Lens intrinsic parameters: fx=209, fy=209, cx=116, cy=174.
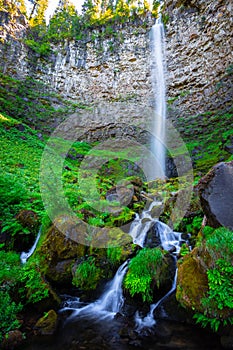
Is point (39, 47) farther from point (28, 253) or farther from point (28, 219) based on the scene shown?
point (28, 253)

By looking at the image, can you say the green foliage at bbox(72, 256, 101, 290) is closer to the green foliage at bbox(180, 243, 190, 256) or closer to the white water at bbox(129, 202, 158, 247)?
the white water at bbox(129, 202, 158, 247)

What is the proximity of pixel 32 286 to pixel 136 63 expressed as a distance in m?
19.3

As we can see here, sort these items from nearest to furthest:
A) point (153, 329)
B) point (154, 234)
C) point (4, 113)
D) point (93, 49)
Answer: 1. point (153, 329)
2. point (154, 234)
3. point (4, 113)
4. point (93, 49)

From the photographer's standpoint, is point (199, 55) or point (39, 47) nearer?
point (199, 55)

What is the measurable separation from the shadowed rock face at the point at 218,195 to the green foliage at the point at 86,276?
2529 millimetres

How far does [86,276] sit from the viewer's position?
4.32 meters

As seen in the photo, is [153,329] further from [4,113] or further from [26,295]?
[4,113]

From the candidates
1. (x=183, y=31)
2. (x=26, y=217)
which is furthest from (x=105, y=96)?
(x=26, y=217)

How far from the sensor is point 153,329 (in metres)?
3.44

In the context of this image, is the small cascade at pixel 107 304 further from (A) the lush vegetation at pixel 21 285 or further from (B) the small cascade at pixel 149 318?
(A) the lush vegetation at pixel 21 285

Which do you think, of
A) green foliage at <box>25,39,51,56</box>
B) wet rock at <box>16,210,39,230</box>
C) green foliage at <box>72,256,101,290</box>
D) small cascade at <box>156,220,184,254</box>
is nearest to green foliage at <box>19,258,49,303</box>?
green foliage at <box>72,256,101,290</box>

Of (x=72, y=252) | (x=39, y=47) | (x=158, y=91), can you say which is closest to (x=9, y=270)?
(x=72, y=252)

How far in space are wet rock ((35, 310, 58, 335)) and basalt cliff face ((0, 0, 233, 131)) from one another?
1360 cm

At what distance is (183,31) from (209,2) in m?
2.31
